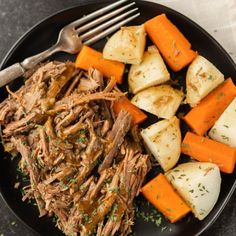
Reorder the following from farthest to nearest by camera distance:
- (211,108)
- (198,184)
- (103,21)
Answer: (103,21) → (211,108) → (198,184)

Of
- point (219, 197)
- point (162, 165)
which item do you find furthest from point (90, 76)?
point (219, 197)

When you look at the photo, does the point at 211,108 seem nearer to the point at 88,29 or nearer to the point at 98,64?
the point at 98,64

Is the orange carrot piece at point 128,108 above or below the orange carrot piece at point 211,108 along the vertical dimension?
above

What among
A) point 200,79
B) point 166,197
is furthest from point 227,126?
point 166,197

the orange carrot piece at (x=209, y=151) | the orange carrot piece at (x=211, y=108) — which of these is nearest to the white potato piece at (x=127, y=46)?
the orange carrot piece at (x=211, y=108)

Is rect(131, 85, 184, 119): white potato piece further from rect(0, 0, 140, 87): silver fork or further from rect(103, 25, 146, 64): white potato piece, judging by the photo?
rect(0, 0, 140, 87): silver fork

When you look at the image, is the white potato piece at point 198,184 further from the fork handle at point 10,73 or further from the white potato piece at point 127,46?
the fork handle at point 10,73

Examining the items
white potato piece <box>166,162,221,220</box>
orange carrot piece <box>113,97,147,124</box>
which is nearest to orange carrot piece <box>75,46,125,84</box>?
orange carrot piece <box>113,97,147,124</box>

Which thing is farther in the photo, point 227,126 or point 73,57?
point 73,57
